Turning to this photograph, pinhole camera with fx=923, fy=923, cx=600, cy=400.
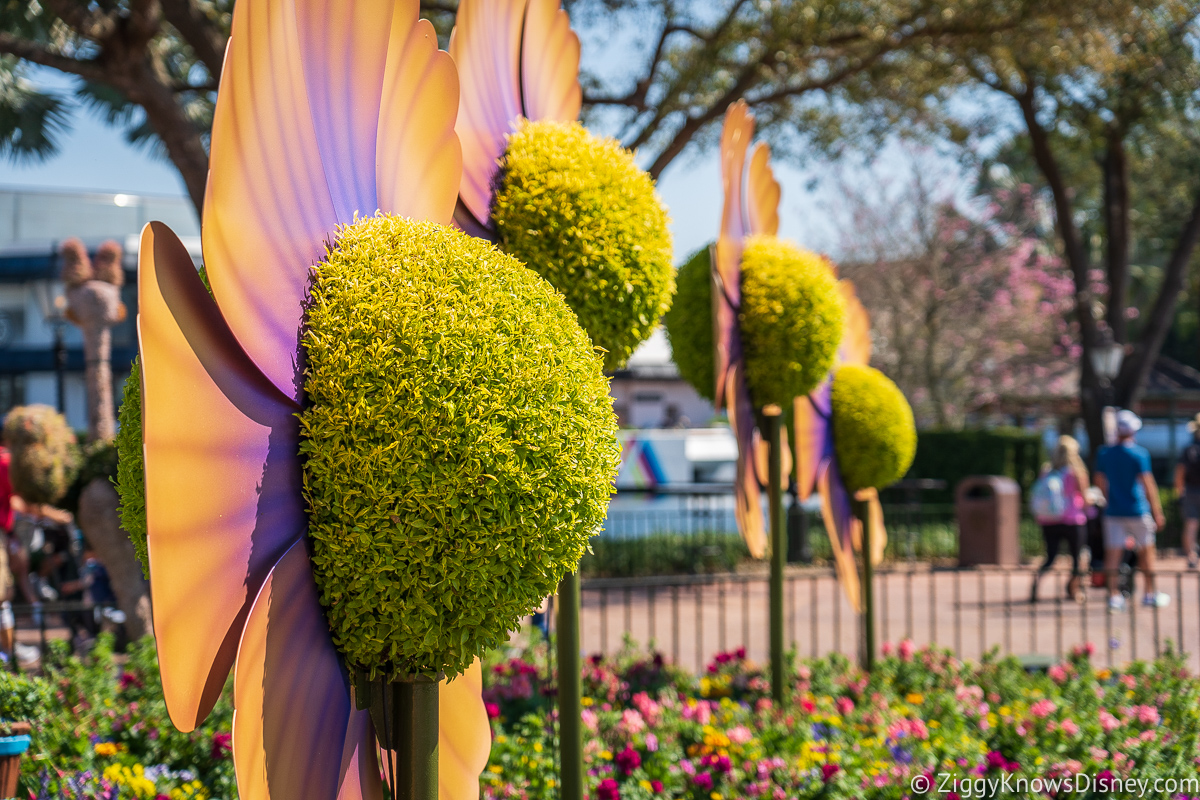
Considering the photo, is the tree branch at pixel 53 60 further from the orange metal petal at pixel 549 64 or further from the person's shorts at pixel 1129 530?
the person's shorts at pixel 1129 530

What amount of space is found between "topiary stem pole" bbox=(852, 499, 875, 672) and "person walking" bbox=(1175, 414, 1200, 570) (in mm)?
6022

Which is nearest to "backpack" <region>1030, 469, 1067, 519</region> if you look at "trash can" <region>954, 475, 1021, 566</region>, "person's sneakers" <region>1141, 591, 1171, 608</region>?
"person's sneakers" <region>1141, 591, 1171, 608</region>

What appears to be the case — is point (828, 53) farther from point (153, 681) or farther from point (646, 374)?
point (646, 374)

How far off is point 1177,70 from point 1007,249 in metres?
7.19

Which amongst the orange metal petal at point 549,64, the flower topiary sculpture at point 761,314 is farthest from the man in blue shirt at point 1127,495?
the orange metal petal at point 549,64

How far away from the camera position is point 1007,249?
18.9 meters

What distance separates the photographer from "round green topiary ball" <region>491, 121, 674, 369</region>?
2805mm

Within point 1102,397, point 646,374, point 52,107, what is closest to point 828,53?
point 1102,397

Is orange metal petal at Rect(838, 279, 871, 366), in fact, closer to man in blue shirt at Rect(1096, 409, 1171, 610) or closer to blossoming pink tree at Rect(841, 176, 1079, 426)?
man in blue shirt at Rect(1096, 409, 1171, 610)

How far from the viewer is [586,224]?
283 cm

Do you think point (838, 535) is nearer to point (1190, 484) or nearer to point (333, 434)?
point (333, 434)

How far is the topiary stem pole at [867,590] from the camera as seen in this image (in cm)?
534

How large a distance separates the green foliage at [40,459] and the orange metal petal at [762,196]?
5347mm

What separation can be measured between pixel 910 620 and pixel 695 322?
14.1 ft
